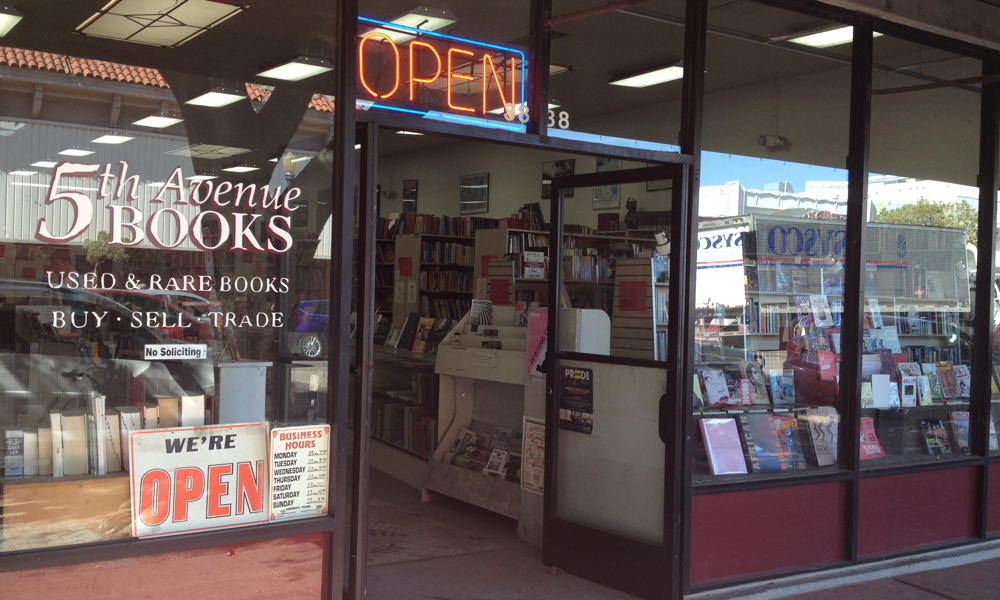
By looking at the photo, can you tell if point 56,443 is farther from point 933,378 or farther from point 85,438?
point 933,378

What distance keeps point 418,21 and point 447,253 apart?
6734mm

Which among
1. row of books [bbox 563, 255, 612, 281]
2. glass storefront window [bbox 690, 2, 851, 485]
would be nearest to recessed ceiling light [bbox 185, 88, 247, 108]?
row of books [bbox 563, 255, 612, 281]

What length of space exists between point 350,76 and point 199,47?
1.81 feet

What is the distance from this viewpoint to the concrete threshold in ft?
14.9

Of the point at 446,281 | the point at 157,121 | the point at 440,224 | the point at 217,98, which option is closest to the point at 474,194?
the point at 440,224

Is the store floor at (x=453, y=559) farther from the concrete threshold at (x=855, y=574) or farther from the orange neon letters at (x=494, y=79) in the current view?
the orange neon letters at (x=494, y=79)

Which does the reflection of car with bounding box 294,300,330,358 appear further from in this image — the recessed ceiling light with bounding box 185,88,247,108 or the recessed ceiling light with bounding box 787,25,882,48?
the recessed ceiling light with bounding box 787,25,882,48

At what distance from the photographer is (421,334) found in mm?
7367

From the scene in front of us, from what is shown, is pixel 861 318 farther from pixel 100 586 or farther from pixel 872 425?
pixel 100 586

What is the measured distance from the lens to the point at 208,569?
127 inches

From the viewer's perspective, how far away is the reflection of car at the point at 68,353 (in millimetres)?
2934

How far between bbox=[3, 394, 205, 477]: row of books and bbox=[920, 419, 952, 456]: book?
4.37 metres

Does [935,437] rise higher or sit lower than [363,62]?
lower

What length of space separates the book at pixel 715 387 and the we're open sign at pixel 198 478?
233 cm
